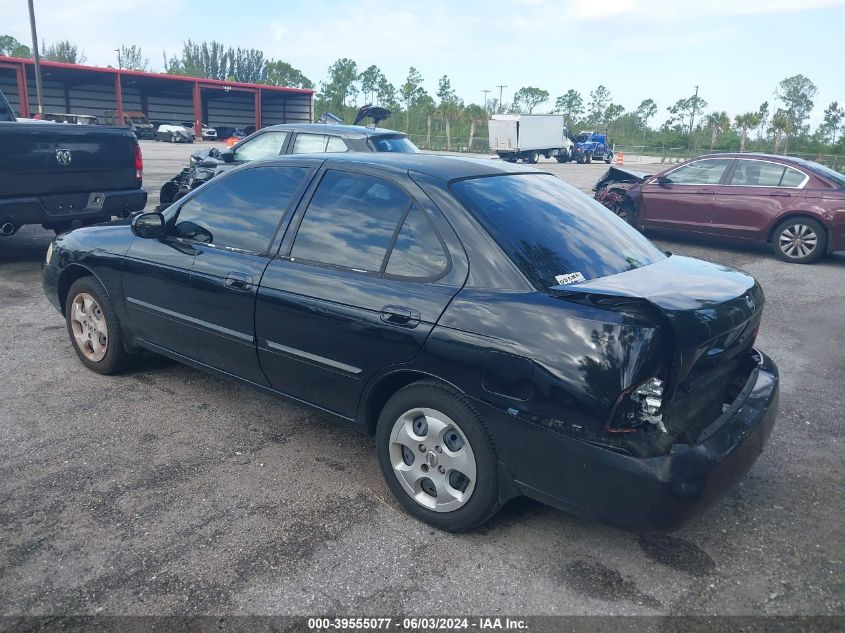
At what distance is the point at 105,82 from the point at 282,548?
62824 millimetres

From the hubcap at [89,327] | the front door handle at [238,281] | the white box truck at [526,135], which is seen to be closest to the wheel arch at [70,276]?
the hubcap at [89,327]

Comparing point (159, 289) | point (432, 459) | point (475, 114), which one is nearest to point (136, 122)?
point (475, 114)

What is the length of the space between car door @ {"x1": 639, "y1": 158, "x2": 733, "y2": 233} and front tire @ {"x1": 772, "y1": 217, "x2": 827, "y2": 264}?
1.03 metres

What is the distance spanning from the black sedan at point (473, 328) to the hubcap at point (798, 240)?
7.40m

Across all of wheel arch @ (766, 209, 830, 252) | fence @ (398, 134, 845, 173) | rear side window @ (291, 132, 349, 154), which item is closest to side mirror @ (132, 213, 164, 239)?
rear side window @ (291, 132, 349, 154)

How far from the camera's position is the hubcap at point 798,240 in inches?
387

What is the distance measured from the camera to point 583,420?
258 cm

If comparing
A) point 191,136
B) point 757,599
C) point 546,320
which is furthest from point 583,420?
point 191,136

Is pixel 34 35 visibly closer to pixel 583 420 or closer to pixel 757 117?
pixel 583 420

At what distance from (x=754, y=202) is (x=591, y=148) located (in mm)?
39581

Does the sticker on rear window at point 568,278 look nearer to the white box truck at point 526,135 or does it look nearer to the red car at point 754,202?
the red car at point 754,202

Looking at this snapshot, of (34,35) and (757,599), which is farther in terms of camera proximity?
(34,35)

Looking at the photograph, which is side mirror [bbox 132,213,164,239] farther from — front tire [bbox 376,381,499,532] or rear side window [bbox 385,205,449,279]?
front tire [bbox 376,381,499,532]

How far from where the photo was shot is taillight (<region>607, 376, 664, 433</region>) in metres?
2.54
